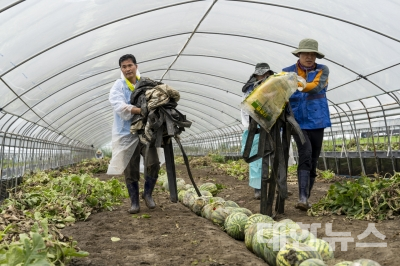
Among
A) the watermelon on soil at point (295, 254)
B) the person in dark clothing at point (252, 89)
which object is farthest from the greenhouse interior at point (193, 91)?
the person in dark clothing at point (252, 89)

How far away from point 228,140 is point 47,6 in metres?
20.9

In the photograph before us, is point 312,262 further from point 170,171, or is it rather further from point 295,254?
point 170,171

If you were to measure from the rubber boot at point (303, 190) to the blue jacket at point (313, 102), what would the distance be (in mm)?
589

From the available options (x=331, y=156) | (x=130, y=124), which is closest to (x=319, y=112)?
(x=130, y=124)

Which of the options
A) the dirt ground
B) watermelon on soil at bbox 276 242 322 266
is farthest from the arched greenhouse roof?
watermelon on soil at bbox 276 242 322 266

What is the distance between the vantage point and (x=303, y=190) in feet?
18.6

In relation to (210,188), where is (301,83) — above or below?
above

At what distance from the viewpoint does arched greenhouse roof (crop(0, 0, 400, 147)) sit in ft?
25.3

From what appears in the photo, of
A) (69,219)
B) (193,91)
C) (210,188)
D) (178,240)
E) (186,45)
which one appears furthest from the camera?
(193,91)

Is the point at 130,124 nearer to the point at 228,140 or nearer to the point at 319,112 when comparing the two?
the point at 319,112

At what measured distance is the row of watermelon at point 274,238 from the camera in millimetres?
3129

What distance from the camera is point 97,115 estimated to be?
22594mm

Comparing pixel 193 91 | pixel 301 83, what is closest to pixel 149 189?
pixel 301 83

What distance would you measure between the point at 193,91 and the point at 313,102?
40.5ft
